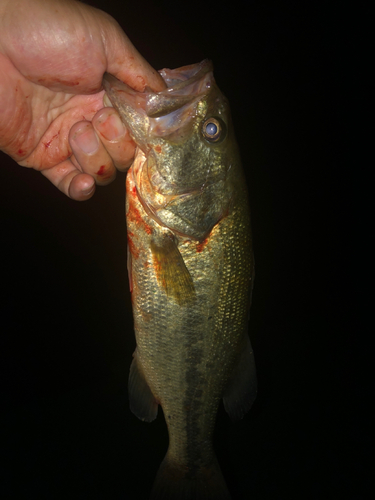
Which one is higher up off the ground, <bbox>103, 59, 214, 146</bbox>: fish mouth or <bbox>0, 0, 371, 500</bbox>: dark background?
<bbox>103, 59, 214, 146</bbox>: fish mouth

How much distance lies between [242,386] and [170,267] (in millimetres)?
812

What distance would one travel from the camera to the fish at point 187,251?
3.99 feet

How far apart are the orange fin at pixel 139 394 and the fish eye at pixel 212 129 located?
3.84ft

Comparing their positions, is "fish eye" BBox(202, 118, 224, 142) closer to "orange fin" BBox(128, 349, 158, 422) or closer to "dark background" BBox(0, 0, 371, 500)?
"orange fin" BBox(128, 349, 158, 422)

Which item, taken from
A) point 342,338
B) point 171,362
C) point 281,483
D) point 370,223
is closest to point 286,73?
point 370,223

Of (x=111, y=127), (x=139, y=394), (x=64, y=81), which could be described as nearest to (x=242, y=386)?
(x=139, y=394)

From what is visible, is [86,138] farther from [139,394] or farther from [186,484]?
[186,484]

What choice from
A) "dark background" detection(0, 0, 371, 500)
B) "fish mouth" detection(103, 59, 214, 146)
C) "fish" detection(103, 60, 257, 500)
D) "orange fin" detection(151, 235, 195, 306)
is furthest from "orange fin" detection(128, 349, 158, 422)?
"dark background" detection(0, 0, 371, 500)

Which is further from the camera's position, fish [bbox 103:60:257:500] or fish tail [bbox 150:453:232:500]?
fish tail [bbox 150:453:232:500]

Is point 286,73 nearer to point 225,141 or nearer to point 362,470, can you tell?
point 225,141

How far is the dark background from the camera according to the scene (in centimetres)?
347

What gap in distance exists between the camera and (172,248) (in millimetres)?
1287

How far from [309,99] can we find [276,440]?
6.81 meters

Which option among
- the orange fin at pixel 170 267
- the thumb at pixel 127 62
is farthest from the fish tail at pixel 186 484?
the thumb at pixel 127 62
